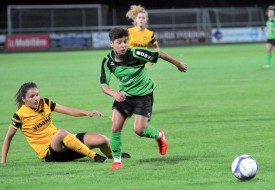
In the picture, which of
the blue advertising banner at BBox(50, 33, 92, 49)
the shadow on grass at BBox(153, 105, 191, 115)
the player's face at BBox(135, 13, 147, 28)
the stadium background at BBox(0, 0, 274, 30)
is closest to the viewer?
the shadow on grass at BBox(153, 105, 191, 115)

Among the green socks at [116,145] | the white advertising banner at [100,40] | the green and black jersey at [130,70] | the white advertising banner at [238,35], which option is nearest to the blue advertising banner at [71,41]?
the white advertising banner at [100,40]

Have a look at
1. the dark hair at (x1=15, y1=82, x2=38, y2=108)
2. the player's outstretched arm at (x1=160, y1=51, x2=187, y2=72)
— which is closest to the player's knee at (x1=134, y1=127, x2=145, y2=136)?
the player's outstretched arm at (x1=160, y1=51, x2=187, y2=72)

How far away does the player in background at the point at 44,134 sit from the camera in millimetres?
8242

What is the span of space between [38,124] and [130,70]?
1362 mm

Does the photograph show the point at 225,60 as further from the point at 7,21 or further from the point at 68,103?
the point at 7,21

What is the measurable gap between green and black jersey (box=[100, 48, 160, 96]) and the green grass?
3.04ft

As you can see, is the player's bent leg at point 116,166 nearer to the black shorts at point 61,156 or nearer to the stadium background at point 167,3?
the black shorts at point 61,156

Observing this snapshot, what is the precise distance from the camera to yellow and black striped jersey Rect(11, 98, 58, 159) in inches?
331

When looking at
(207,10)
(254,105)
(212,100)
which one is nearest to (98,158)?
(254,105)

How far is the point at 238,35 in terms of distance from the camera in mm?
47406

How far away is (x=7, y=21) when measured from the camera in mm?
45969

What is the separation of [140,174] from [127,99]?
1268mm

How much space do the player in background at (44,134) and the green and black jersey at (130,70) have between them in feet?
2.02

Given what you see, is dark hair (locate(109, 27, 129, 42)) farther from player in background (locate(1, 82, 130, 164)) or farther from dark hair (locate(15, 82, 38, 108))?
dark hair (locate(15, 82, 38, 108))
